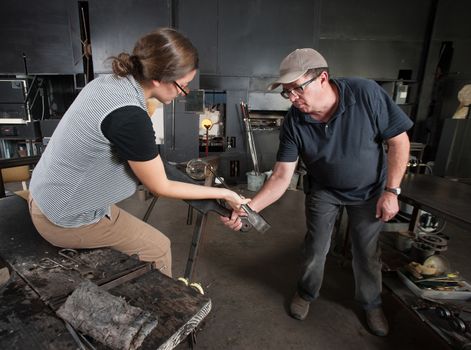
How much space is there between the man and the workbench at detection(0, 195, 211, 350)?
469 mm

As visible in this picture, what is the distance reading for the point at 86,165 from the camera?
88cm

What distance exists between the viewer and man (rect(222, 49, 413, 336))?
3.98 feet

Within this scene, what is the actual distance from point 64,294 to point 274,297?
4.16 feet

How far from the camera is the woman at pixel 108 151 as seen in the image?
2.60ft

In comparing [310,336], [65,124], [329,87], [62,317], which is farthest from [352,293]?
[65,124]

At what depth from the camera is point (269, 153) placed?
4188 mm

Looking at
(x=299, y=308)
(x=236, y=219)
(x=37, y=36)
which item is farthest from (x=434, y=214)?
(x=37, y=36)

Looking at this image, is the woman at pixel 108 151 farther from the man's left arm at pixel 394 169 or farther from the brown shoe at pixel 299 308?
the brown shoe at pixel 299 308

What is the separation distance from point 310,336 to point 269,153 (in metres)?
2.96

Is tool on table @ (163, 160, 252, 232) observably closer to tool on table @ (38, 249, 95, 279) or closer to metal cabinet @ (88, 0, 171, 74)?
tool on table @ (38, 249, 95, 279)

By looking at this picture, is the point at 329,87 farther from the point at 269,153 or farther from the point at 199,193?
the point at 269,153

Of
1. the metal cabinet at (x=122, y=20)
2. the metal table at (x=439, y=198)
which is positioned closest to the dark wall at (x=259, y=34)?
the metal cabinet at (x=122, y=20)

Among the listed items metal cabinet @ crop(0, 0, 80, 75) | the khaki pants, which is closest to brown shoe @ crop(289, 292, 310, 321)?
the khaki pants

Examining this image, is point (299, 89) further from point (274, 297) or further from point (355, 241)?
point (274, 297)
